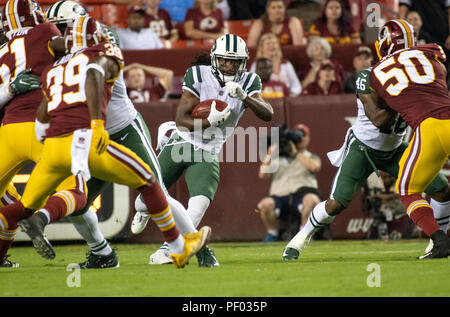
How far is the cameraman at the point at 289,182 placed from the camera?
9.58 m

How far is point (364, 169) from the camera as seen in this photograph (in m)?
6.83

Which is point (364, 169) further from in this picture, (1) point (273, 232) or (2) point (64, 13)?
(1) point (273, 232)

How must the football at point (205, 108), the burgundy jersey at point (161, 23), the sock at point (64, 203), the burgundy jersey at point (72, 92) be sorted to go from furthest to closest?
the burgundy jersey at point (161, 23) < the football at point (205, 108) < the sock at point (64, 203) < the burgundy jersey at point (72, 92)

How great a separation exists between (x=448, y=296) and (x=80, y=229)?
2.93 m

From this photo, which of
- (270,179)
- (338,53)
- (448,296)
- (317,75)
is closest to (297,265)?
(448,296)

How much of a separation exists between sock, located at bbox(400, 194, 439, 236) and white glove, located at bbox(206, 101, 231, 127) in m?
1.50

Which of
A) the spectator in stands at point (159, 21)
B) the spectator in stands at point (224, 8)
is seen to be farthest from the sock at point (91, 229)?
the spectator in stands at point (224, 8)

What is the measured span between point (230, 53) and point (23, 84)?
1.60 meters

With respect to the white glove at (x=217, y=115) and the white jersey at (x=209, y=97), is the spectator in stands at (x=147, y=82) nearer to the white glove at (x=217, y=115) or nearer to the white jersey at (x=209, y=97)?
the white jersey at (x=209, y=97)

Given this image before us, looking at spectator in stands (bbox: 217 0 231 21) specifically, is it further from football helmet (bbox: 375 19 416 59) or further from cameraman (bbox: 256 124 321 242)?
football helmet (bbox: 375 19 416 59)

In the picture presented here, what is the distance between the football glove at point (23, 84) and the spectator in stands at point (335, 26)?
6.03 metres

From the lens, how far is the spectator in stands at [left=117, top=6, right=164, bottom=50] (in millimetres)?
11305

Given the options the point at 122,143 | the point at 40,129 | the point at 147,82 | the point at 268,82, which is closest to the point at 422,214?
the point at 122,143

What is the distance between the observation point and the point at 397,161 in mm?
6832
